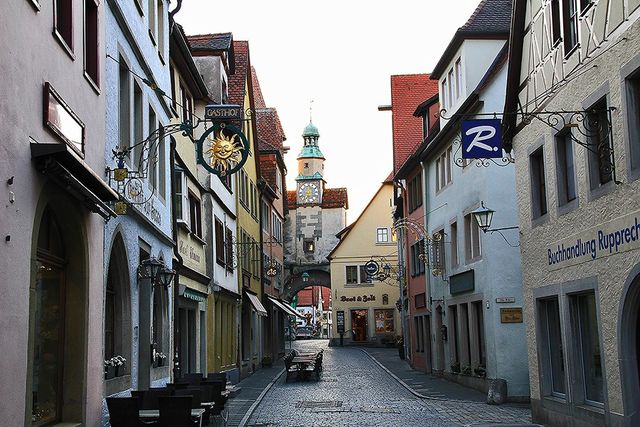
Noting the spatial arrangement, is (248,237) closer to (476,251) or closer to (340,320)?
(476,251)

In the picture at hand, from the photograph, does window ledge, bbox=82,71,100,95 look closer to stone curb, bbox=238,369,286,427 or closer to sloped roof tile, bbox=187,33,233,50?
stone curb, bbox=238,369,286,427

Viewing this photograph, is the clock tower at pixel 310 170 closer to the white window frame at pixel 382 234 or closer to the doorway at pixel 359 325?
the doorway at pixel 359 325

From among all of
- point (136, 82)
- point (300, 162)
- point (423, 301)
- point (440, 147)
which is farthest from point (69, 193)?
point (300, 162)

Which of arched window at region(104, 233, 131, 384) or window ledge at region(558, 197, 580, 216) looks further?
window ledge at region(558, 197, 580, 216)

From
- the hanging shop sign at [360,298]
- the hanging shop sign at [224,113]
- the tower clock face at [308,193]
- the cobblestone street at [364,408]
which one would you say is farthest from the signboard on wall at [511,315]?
the tower clock face at [308,193]

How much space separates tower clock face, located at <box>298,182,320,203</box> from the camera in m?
84.6

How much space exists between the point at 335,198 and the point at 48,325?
7424 cm

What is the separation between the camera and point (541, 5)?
51.3 feet

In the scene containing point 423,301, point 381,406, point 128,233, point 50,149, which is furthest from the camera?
point 423,301

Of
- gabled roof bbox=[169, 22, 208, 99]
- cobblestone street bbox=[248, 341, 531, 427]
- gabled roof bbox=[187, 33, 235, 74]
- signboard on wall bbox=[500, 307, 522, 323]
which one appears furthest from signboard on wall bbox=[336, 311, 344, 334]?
signboard on wall bbox=[500, 307, 522, 323]

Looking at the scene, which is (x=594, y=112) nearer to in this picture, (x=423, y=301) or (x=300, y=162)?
(x=423, y=301)

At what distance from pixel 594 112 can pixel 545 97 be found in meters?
1.64

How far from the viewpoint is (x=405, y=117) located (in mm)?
41688

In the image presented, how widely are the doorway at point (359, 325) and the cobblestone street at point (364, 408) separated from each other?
118ft
